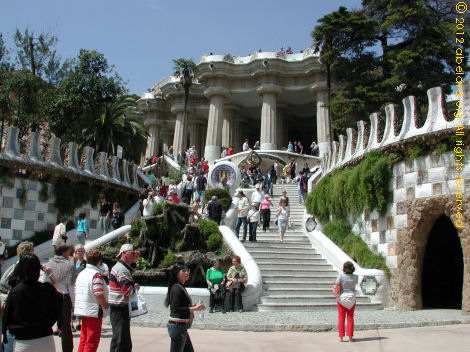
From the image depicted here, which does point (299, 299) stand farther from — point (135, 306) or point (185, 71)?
point (185, 71)

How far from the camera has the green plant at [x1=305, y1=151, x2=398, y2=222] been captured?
13281 millimetres

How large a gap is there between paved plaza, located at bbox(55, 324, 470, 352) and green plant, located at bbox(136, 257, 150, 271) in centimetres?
462

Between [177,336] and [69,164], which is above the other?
[69,164]

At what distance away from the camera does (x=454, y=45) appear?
2333 cm

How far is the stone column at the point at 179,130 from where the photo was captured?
40.4 metres

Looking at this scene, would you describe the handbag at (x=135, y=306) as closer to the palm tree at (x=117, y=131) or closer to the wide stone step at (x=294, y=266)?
the wide stone step at (x=294, y=266)

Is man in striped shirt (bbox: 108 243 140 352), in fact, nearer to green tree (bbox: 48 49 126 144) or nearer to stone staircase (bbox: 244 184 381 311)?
stone staircase (bbox: 244 184 381 311)

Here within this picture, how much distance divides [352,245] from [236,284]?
500cm

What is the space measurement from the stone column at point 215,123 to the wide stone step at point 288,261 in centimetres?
2323

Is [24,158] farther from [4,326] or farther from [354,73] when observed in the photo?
[354,73]

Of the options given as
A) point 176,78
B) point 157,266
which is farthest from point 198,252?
point 176,78

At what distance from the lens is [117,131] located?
2848cm

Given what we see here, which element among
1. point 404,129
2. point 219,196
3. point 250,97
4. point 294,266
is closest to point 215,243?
point 294,266

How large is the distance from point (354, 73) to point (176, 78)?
21.2 metres
